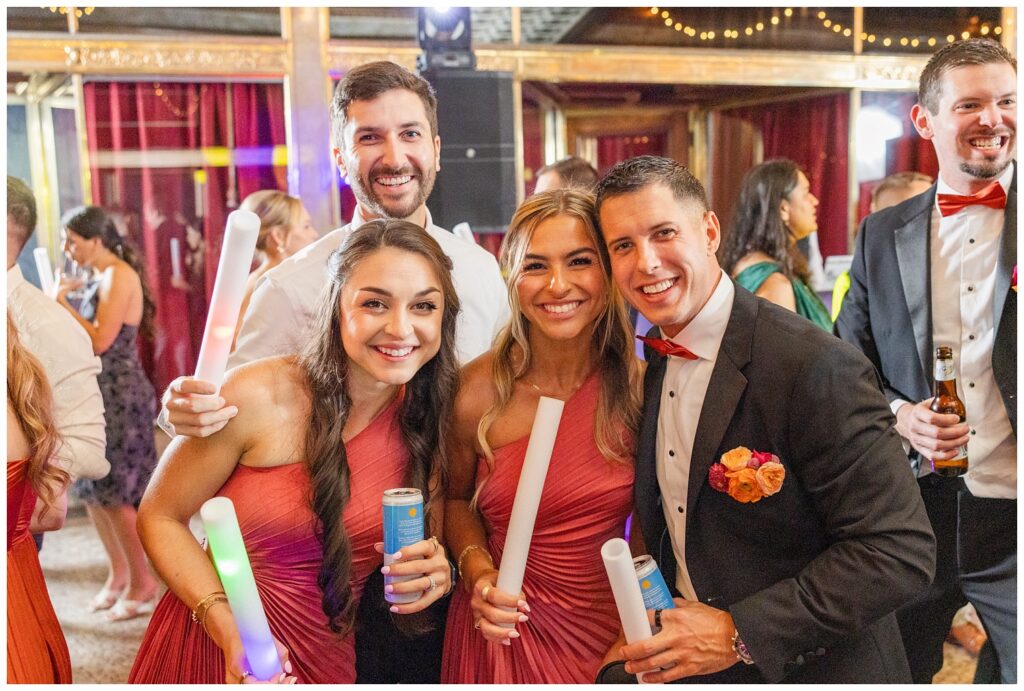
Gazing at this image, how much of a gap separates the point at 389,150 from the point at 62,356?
100 centimetres

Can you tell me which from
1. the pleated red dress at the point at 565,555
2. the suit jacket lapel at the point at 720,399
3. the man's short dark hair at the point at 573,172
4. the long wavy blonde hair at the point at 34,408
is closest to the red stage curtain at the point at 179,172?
the man's short dark hair at the point at 573,172

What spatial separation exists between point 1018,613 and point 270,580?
5.35 ft

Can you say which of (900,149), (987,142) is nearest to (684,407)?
(987,142)

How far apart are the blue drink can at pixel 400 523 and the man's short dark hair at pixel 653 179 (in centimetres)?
67

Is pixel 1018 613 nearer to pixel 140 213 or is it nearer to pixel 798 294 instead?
pixel 798 294

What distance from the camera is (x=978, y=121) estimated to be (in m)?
1.94

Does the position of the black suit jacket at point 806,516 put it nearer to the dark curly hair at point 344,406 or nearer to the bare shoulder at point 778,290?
the dark curly hair at point 344,406

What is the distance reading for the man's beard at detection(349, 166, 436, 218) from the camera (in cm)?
206

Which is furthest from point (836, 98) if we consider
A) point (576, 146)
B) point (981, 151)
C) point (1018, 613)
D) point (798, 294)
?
point (1018, 613)

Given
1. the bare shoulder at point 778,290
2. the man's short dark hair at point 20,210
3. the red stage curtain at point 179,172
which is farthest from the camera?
the red stage curtain at point 179,172

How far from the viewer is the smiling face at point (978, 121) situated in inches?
75.5

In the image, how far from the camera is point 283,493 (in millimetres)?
1681

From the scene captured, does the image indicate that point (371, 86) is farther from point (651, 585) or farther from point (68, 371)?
point (651, 585)

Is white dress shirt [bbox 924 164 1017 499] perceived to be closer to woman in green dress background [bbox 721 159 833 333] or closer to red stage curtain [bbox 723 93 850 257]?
woman in green dress background [bbox 721 159 833 333]
